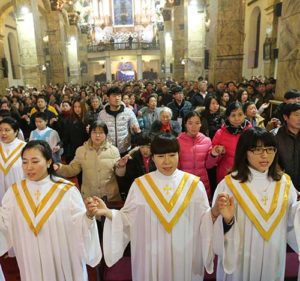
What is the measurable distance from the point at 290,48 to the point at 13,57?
2050cm

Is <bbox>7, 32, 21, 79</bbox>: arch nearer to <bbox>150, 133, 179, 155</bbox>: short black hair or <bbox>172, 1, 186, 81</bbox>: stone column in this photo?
<bbox>172, 1, 186, 81</bbox>: stone column

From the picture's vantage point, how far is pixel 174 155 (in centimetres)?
254

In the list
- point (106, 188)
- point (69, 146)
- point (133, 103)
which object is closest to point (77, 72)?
point (133, 103)

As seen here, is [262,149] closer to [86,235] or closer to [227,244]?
[227,244]

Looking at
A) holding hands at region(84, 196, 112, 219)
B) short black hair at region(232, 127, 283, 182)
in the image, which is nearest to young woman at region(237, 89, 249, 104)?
short black hair at region(232, 127, 283, 182)

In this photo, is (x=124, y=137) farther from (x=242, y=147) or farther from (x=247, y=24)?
(x=247, y=24)

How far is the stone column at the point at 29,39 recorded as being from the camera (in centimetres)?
1279

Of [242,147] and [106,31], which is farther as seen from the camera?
[106,31]

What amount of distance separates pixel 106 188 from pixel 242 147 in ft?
6.90

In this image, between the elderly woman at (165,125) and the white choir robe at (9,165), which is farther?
the elderly woman at (165,125)

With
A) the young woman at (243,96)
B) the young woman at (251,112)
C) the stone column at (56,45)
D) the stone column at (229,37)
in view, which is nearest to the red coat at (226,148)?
the young woman at (251,112)

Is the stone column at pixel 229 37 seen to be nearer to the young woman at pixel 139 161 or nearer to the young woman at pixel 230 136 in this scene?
the young woman at pixel 230 136

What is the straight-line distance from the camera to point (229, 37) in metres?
9.95

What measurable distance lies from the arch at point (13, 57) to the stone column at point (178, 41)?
1087cm
